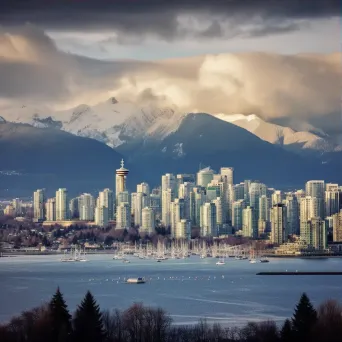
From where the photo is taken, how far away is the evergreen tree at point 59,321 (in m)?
14.6

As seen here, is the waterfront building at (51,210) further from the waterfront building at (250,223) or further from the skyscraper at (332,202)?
the skyscraper at (332,202)

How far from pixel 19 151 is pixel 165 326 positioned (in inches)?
2547

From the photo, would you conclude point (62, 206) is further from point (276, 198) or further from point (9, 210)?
point (276, 198)

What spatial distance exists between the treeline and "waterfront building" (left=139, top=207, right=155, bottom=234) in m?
34.1

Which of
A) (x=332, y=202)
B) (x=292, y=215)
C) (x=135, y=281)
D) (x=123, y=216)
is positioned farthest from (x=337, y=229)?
(x=135, y=281)

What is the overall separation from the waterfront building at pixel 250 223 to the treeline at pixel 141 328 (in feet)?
104

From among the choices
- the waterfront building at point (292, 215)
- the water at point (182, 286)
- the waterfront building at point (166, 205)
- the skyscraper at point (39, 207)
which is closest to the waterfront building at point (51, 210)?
the skyscraper at point (39, 207)

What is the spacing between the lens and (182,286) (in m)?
27.8

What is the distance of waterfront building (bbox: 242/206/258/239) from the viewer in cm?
4964

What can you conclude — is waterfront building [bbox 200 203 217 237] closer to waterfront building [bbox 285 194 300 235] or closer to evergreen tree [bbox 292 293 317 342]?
waterfront building [bbox 285 194 300 235]

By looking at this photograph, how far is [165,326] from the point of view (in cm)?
1689

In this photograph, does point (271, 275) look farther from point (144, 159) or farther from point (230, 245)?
point (144, 159)

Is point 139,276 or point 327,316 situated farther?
point 139,276

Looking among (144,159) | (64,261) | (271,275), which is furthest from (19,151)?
(271,275)
